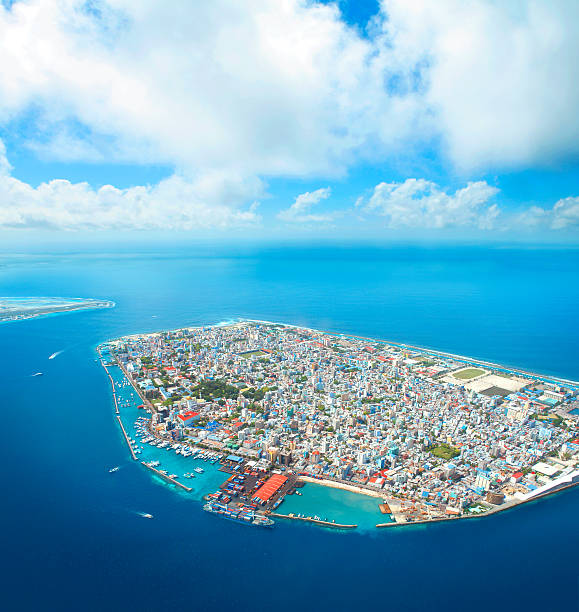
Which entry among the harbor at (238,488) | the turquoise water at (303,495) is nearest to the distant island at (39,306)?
the harbor at (238,488)

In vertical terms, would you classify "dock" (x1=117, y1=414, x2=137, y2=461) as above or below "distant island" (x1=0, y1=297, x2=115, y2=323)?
below

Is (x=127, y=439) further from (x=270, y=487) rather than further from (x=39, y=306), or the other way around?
(x=39, y=306)

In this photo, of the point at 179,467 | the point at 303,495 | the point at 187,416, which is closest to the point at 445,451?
the point at 303,495

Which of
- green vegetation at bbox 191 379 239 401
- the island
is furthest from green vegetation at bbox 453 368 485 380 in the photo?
green vegetation at bbox 191 379 239 401

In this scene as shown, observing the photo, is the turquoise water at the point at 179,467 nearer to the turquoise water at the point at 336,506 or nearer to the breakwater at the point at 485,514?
the turquoise water at the point at 336,506

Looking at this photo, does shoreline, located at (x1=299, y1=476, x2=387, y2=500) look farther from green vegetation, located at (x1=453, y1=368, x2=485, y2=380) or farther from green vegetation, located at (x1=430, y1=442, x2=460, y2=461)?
green vegetation, located at (x1=453, y1=368, x2=485, y2=380)

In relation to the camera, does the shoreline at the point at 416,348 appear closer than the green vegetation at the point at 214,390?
No
